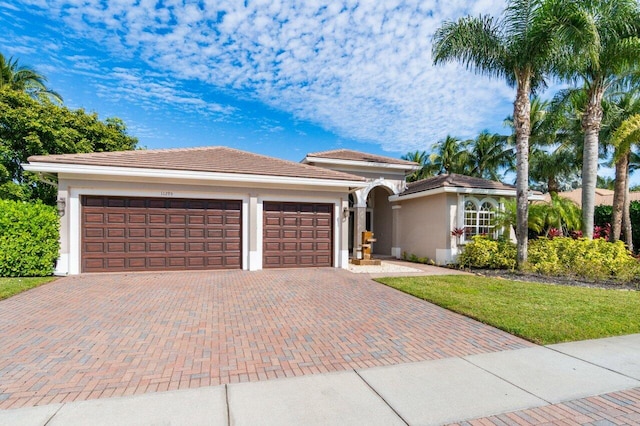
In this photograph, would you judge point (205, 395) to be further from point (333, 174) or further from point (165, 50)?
point (165, 50)

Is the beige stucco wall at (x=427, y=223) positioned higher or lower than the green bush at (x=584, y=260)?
higher

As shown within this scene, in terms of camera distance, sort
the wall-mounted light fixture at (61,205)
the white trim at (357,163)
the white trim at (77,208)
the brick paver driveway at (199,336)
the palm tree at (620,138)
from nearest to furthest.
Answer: the brick paver driveway at (199,336) < the wall-mounted light fixture at (61,205) < the white trim at (77,208) < the palm tree at (620,138) < the white trim at (357,163)

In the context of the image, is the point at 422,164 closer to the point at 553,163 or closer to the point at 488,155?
the point at 488,155

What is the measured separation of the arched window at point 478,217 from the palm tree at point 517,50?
2.41 metres

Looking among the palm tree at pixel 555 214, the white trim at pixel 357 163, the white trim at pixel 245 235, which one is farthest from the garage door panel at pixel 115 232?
the palm tree at pixel 555 214

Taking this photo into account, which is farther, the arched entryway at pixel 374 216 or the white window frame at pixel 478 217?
the arched entryway at pixel 374 216

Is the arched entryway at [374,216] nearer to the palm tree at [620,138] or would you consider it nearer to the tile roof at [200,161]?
the tile roof at [200,161]

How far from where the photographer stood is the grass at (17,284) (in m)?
7.04

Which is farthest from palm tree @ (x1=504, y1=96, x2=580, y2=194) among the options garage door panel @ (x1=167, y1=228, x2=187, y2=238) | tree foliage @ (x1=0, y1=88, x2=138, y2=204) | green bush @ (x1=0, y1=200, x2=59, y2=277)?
tree foliage @ (x1=0, y1=88, x2=138, y2=204)

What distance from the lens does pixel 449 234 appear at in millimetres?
13305

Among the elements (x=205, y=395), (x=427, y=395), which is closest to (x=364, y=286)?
(x=427, y=395)

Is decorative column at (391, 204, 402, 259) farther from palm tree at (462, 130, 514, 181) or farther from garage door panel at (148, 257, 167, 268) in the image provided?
palm tree at (462, 130, 514, 181)

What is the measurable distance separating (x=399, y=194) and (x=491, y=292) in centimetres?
908

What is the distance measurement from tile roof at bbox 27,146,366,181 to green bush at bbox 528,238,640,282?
23.9ft
